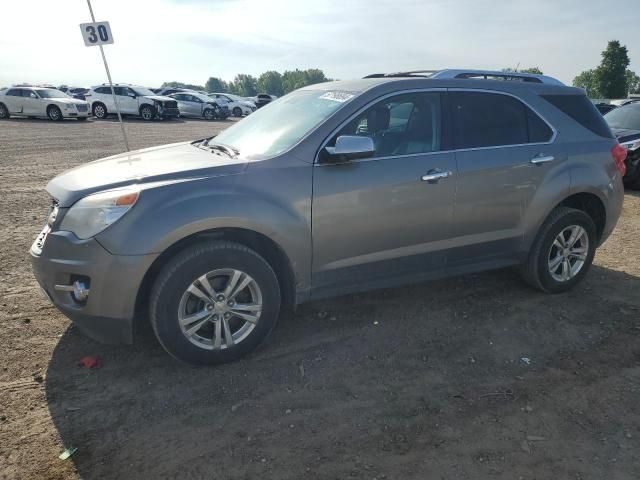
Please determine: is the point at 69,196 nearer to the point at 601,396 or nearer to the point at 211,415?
the point at 211,415

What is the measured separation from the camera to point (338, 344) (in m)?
Answer: 3.56

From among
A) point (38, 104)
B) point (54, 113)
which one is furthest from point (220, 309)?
point (38, 104)

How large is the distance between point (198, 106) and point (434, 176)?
92.8ft

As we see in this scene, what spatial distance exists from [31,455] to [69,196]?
1.50 meters

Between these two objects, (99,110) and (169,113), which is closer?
(169,113)

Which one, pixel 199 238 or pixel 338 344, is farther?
pixel 338 344

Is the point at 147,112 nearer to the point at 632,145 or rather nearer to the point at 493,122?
the point at 632,145

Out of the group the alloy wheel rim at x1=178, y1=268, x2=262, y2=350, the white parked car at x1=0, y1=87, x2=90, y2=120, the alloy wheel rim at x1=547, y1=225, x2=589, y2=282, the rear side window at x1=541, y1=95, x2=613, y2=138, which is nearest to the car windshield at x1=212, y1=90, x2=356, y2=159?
the alloy wheel rim at x1=178, y1=268, x2=262, y2=350

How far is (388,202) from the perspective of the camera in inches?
137

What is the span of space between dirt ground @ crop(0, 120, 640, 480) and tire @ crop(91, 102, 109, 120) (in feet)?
81.1

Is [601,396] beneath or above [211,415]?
beneath

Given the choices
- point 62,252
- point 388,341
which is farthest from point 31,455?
point 388,341

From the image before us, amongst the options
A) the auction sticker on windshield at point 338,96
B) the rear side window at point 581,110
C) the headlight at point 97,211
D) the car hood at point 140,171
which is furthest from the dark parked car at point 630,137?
the headlight at point 97,211

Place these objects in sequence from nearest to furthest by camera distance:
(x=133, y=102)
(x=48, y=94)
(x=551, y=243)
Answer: (x=551, y=243), (x=48, y=94), (x=133, y=102)
